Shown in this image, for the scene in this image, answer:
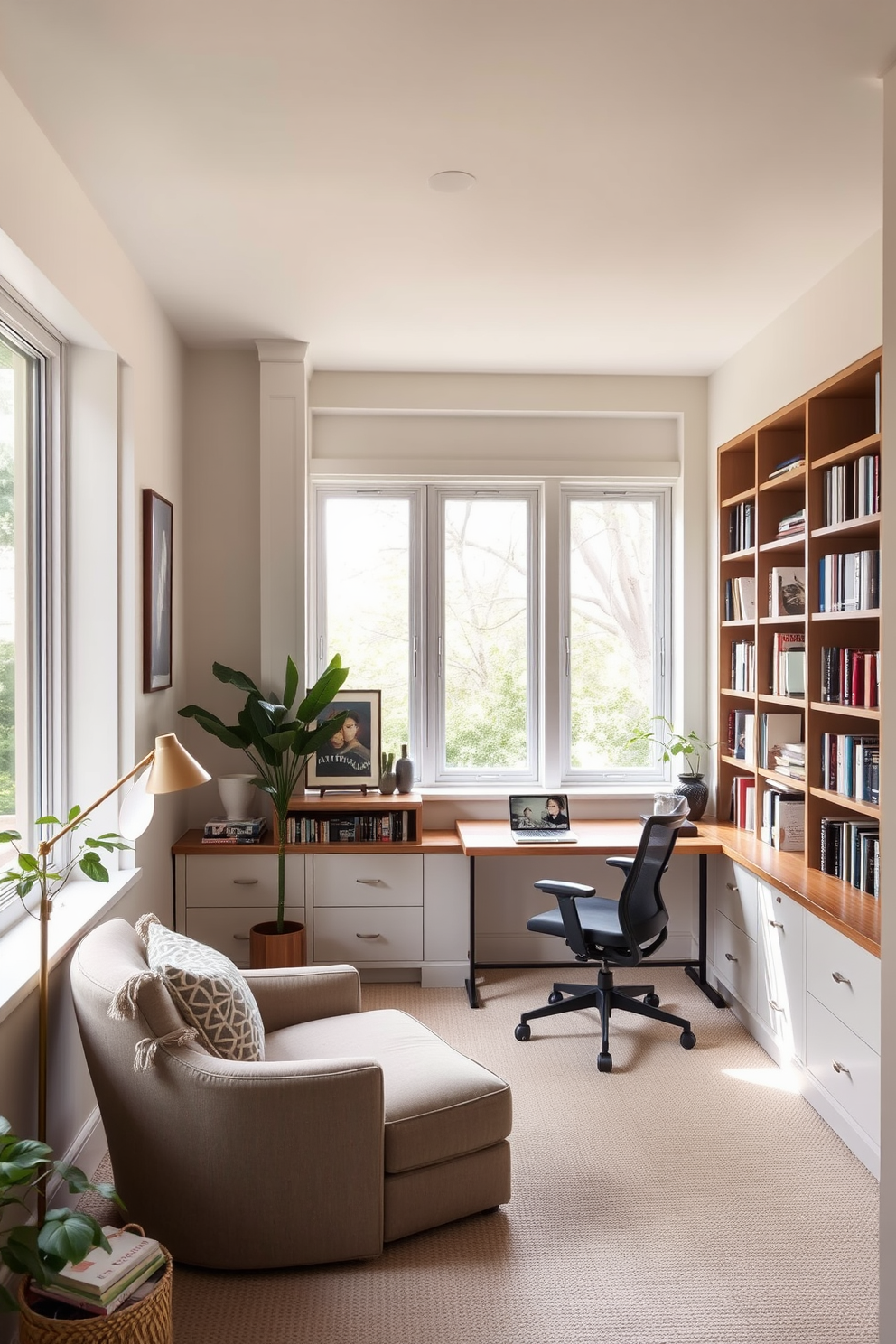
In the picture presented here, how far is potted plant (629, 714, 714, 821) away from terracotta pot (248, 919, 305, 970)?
1812 mm

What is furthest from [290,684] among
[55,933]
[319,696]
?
[55,933]

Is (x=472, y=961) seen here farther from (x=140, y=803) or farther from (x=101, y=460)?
(x=101, y=460)

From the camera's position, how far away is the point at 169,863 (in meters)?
4.02

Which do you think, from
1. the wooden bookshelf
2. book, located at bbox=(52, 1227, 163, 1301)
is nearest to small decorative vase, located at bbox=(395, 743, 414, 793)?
the wooden bookshelf

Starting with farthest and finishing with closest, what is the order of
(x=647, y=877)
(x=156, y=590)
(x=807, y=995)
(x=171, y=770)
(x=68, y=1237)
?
(x=156, y=590)
(x=647, y=877)
(x=807, y=995)
(x=171, y=770)
(x=68, y=1237)

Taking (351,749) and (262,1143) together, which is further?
(351,749)

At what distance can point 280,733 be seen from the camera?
392 cm

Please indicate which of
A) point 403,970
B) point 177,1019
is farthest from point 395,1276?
point 403,970

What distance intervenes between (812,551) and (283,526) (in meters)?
2.24

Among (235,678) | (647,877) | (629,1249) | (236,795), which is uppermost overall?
(235,678)

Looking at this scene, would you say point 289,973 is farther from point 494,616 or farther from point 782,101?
point 782,101

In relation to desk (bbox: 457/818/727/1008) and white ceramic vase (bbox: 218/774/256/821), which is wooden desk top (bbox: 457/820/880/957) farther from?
white ceramic vase (bbox: 218/774/256/821)

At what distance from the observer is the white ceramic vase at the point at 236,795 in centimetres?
419

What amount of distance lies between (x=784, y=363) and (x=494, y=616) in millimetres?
1775
